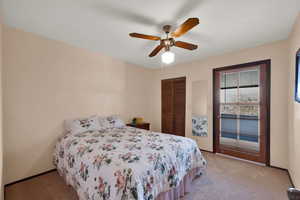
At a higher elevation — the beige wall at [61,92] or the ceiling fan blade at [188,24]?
the ceiling fan blade at [188,24]

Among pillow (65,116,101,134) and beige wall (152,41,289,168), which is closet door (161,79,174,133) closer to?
beige wall (152,41,289,168)

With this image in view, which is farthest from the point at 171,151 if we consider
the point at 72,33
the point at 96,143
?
the point at 72,33

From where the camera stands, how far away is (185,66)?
3885mm

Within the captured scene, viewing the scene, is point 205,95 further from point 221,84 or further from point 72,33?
point 72,33

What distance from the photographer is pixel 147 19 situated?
1849mm

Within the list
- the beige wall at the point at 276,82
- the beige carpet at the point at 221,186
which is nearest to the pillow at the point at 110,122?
the beige carpet at the point at 221,186

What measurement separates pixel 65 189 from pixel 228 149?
10.7 ft

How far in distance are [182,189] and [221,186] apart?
25.7 inches

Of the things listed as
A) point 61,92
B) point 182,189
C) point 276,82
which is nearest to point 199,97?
point 276,82

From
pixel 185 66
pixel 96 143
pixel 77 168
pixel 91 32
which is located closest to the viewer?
pixel 77 168

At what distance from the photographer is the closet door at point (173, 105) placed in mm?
3964

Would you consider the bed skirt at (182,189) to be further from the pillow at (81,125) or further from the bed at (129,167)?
the pillow at (81,125)

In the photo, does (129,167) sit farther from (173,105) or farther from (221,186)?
(173,105)

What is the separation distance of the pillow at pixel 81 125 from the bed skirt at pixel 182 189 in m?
1.79
